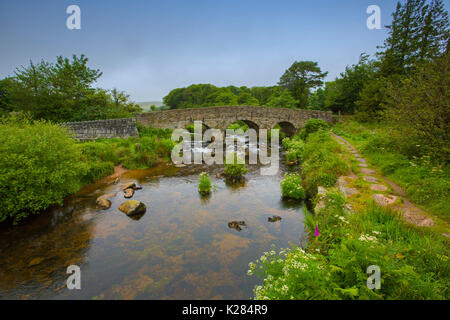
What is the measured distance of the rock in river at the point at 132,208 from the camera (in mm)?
9070

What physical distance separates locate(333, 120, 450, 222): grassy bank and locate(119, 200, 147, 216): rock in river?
10311 millimetres

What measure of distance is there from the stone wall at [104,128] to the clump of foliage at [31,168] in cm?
840

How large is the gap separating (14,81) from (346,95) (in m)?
37.7

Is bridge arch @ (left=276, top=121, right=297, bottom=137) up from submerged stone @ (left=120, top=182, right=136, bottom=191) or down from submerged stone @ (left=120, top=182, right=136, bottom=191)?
up

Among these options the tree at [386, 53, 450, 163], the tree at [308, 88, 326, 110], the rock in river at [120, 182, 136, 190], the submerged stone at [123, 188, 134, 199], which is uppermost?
the tree at [308, 88, 326, 110]

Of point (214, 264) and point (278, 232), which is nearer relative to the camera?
point (214, 264)

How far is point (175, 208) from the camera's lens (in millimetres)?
9727

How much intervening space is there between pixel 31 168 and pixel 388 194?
1271 cm

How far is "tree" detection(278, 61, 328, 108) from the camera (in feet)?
126

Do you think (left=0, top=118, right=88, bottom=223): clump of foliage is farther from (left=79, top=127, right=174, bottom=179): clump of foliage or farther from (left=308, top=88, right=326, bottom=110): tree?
(left=308, top=88, right=326, bottom=110): tree

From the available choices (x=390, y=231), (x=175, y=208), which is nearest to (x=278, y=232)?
(x=390, y=231)

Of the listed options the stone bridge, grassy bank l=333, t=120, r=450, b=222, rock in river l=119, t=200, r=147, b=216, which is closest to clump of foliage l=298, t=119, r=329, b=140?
the stone bridge

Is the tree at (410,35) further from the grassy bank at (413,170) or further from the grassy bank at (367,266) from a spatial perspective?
the grassy bank at (367,266)
